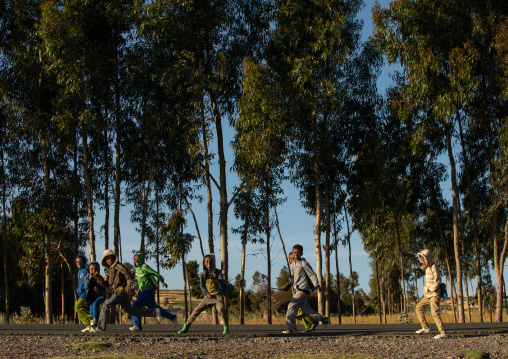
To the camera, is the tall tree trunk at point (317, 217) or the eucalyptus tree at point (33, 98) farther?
the eucalyptus tree at point (33, 98)

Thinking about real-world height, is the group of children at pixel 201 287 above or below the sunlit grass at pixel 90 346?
above

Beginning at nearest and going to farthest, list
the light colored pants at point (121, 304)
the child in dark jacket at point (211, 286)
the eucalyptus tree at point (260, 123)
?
1. the child in dark jacket at point (211, 286)
2. the light colored pants at point (121, 304)
3. the eucalyptus tree at point (260, 123)

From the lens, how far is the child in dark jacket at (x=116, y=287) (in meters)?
11.5

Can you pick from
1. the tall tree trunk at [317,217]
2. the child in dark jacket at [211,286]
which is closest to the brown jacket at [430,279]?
the child in dark jacket at [211,286]

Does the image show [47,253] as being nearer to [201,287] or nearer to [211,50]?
[211,50]

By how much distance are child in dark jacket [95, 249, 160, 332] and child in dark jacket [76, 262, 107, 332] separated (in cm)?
22

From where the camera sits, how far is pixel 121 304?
464 inches

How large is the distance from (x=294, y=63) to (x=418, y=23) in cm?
499

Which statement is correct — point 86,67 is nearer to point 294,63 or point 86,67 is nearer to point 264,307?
point 294,63

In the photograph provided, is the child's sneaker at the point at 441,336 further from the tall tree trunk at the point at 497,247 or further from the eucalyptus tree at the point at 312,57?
the tall tree trunk at the point at 497,247

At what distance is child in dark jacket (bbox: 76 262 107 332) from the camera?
39.1 ft

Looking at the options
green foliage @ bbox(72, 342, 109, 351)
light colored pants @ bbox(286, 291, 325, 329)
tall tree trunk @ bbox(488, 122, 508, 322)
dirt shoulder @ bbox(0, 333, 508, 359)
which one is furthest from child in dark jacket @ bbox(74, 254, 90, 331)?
tall tree trunk @ bbox(488, 122, 508, 322)

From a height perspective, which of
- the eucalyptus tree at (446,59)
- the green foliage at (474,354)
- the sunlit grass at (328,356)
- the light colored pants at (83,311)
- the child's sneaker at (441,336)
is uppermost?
the eucalyptus tree at (446,59)

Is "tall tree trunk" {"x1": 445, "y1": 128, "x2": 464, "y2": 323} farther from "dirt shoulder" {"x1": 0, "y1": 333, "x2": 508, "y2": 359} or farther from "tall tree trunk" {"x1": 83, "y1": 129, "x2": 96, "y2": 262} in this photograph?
"tall tree trunk" {"x1": 83, "y1": 129, "x2": 96, "y2": 262}
